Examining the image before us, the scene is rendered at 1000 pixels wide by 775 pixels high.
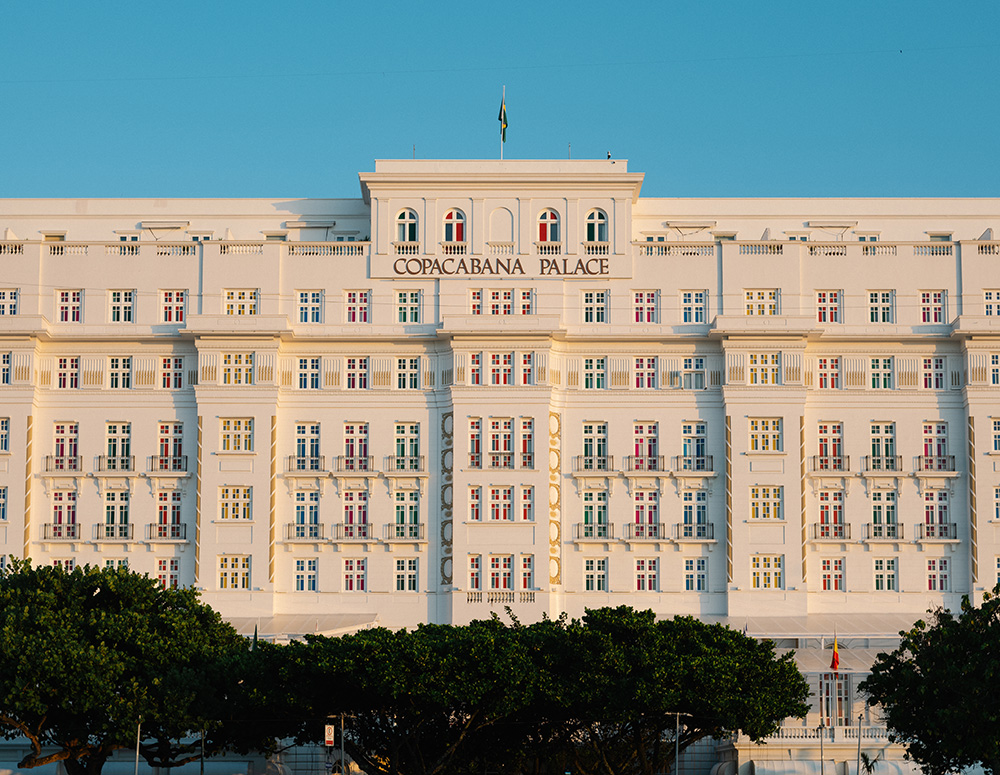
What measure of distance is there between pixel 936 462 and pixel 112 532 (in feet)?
142

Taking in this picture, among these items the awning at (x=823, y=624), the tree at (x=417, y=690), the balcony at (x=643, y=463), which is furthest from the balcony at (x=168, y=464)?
the awning at (x=823, y=624)

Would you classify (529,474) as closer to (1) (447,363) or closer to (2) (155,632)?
(1) (447,363)

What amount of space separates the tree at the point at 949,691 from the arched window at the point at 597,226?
1375 inches

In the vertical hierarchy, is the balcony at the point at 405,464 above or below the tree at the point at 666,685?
above

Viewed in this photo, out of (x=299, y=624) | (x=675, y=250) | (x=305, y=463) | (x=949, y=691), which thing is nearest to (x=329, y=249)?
(x=305, y=463)

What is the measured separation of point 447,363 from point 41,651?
101 feet

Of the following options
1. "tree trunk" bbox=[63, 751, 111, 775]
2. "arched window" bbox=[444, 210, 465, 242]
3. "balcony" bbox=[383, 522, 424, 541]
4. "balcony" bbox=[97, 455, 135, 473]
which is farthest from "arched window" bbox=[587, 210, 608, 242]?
"tree trunk" bbox=[63, 751, 111, 775]

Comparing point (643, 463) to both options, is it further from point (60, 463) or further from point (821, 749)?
point (60, 463)

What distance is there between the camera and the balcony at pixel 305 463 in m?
87.3

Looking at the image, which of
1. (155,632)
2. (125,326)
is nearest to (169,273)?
(125,326)

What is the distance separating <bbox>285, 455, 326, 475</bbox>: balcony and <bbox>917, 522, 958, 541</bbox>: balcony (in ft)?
102

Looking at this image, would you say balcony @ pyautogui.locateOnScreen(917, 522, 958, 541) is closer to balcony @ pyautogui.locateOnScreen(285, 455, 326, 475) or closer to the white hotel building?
the white hotel building

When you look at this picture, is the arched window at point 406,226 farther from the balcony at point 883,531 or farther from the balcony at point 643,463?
the balcony at point 883,531

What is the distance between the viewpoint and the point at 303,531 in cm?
8688
